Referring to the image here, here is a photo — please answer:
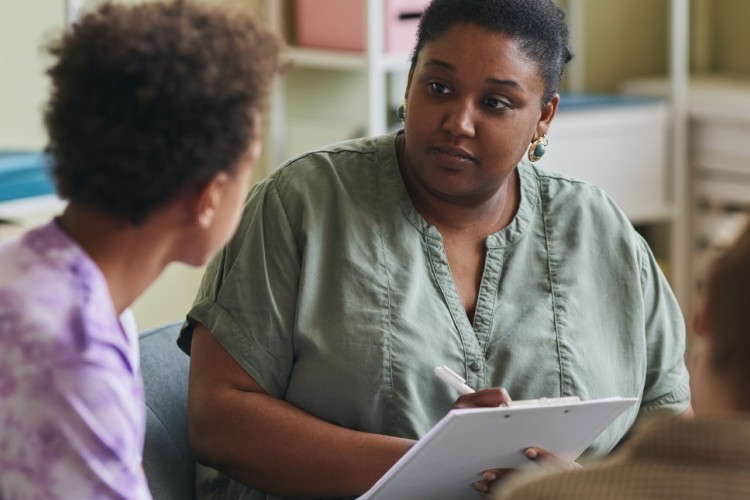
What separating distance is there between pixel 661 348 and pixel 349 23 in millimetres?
1506

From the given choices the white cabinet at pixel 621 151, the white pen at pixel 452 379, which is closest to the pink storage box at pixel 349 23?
the white cabinet at pixel 621 151

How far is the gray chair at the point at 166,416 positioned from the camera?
1644mm

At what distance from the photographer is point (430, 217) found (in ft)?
5.62

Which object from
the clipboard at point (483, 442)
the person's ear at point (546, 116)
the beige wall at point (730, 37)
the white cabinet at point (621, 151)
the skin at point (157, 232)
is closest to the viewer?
the skin at point (157, 232)

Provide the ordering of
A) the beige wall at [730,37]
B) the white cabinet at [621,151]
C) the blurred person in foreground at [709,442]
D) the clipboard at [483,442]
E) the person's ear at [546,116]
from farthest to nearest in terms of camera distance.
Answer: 1. the beige wall at [730,37]
2. the white cabinet at [621,151]
3. the person's ear at [546,116]
4. the clipboard at [483,442]
5. the blurred person in foreground at [709,442]

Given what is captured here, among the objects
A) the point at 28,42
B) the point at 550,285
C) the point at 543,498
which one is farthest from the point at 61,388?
the point at 28,42

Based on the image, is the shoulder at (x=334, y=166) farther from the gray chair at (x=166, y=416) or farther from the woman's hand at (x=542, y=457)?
the woman's hand at (x=542, y=457)

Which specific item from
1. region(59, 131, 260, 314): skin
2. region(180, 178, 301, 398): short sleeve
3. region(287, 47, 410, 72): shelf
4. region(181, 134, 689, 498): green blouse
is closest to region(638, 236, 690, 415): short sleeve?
region(181, 134, 689, 498): green blouse

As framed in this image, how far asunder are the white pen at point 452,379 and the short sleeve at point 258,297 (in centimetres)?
20

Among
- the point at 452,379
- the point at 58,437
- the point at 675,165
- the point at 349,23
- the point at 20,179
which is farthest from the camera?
the point at 675,165

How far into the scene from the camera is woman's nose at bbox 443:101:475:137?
1616 millimetres

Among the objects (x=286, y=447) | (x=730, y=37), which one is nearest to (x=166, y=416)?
(x=286, y=447)

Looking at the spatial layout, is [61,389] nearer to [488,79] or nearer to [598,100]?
[488,79]

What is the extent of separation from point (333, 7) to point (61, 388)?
219 cm
